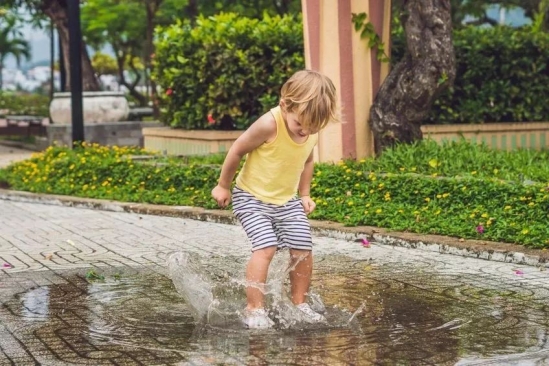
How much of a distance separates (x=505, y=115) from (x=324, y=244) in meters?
6.87

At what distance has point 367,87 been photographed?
39.5 ft

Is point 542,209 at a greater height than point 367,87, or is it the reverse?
point 367,87

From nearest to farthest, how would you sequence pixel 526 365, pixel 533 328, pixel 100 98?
pixel 526 365, pixel 533 328, pixel 100 98

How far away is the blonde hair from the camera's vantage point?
5465mm

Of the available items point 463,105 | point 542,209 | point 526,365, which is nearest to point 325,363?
point 526,365

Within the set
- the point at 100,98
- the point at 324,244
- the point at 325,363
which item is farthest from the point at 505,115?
the point at 325,363

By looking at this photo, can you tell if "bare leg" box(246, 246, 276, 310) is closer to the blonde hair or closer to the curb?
the blonde hair

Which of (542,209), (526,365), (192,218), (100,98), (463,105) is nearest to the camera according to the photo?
(526,365)

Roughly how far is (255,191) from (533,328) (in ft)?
5.10

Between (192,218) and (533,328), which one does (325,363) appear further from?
(192,218)

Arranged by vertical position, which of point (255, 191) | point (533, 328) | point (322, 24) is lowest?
point (533, 328)

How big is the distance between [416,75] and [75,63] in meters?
5.23

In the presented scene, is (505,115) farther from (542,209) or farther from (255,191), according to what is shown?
(255,191)

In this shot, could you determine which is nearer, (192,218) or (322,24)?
(192,218)
